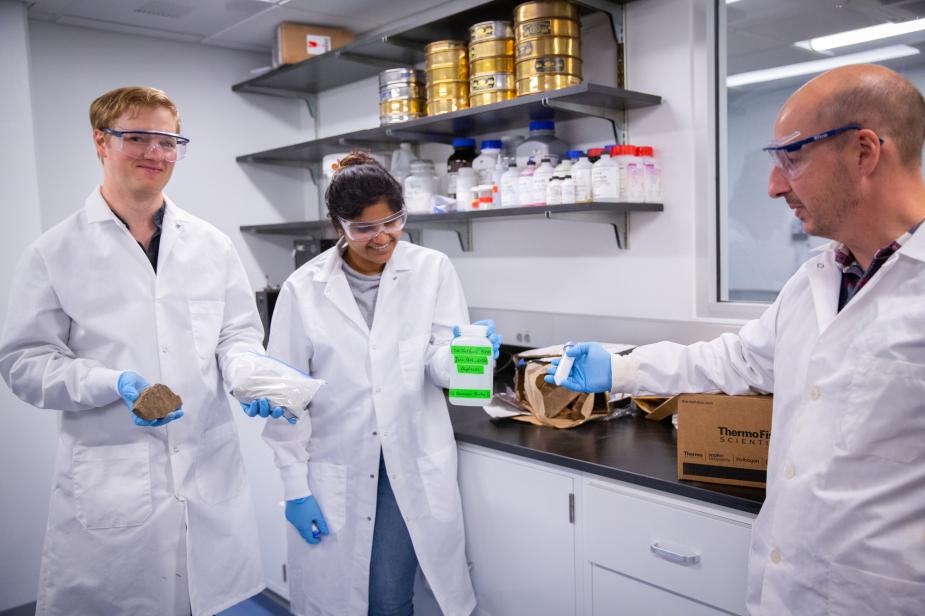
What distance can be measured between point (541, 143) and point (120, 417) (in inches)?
61.3

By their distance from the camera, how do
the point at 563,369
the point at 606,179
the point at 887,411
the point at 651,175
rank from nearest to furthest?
the point at 887,411
the point at 563,369
the point at 606,179
the point at 651,175

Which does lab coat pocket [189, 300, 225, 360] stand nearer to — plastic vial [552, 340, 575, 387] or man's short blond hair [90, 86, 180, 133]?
man's short blond hair [90, 86, 180, 133]

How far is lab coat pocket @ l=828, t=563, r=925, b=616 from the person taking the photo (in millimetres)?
1078

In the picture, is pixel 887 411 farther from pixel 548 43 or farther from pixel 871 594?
pixel 548 43

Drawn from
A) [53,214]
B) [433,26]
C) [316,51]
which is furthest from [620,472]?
[53,214]

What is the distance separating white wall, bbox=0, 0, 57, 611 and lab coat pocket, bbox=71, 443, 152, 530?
1389 millimetres

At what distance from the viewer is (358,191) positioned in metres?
1.78

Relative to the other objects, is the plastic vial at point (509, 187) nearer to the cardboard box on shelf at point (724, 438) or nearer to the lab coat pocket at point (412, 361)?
the lab coat pocket at point (412, 361)

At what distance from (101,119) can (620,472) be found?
4.85 ft

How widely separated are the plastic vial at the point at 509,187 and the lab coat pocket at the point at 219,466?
3.73 ft

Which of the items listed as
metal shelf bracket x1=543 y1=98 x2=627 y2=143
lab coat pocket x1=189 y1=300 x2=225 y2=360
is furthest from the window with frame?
lab coat pocket x1=189 y1=300 x2=225 y2=360

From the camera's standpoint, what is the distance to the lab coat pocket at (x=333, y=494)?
1830mm

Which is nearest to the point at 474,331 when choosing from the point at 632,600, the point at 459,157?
the point at 632,600

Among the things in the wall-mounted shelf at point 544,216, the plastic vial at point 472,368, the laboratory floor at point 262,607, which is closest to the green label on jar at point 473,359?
the plastic vial at point 472,368
